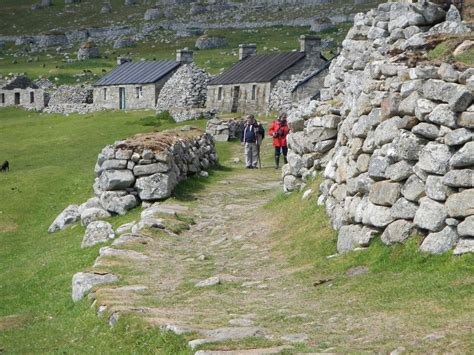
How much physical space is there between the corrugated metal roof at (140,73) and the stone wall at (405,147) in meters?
56.3

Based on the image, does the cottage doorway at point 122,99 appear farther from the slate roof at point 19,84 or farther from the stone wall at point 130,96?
the slate roof at point 19,84

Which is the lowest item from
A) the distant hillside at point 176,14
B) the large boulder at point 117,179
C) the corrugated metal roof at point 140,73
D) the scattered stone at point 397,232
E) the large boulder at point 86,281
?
the large boulder at point 86,281

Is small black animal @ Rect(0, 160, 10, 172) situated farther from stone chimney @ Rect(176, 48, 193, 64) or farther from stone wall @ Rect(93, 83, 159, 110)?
stone chimney @ Rect(176, 48, 193, 64)

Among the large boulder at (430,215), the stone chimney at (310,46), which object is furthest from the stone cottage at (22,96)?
the large boulder at (430,215)

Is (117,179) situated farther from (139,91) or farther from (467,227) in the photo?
(139,91)

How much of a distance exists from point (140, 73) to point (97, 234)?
58.5 meters

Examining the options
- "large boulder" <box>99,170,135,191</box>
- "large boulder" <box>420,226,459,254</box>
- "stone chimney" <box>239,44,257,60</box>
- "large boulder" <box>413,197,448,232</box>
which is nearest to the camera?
"large boulder" <box>420,226,459,254</box>

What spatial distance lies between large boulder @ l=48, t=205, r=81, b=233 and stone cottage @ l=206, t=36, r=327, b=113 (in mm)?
38668

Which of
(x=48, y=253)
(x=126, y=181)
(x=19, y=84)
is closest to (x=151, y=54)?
(x=19, y=84)

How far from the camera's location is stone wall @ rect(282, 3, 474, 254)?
1483cm

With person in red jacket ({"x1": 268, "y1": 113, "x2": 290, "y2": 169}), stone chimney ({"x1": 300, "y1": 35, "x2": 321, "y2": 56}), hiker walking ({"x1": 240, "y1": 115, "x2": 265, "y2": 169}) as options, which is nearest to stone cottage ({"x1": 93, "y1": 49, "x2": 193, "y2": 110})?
stone chimney ({"x1": 300, "y1": 35, "x2": 321, "y2": 56})

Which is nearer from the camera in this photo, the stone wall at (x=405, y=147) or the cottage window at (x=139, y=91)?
the stone wall at (x=405, y=147)

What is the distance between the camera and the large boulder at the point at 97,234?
23844 millimetres

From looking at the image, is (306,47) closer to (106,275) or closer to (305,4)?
(106,275)
